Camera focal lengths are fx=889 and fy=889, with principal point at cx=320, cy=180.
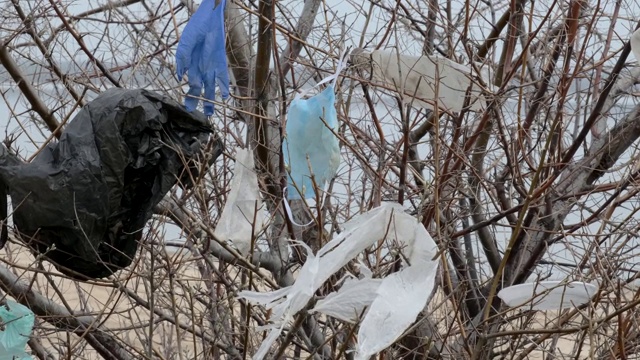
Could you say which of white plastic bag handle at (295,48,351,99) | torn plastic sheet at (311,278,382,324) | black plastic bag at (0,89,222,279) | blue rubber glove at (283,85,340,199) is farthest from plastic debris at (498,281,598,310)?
black plastic bag at (0,89,222,279)

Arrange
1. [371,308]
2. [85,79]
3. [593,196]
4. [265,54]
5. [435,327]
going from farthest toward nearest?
[85,79] < [593,196] < [265,54] < [435,327] < [371,308]

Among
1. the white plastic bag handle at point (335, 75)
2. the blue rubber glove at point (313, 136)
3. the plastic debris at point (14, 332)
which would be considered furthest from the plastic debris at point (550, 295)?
the plastic debris at point (14, 332)

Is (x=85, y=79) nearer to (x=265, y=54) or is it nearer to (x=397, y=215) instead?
(x=265, y=54)

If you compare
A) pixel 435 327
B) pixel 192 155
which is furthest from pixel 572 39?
pixel 192 155

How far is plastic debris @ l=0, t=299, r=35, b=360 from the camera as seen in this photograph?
2.81 m

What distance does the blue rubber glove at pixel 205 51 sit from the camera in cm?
296

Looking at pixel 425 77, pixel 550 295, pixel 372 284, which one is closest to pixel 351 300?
pixel 372 284

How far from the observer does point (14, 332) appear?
282cm

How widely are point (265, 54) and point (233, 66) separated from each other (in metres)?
0.61

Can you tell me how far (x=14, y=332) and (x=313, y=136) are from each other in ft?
3.73

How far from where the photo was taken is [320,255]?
2184mm

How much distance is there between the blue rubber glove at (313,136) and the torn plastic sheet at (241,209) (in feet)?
0.43

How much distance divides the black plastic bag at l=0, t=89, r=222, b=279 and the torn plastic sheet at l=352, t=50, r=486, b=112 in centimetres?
64

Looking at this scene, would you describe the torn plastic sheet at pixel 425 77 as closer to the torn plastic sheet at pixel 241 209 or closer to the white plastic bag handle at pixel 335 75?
the white plastic bag handle at pixel 335 75
